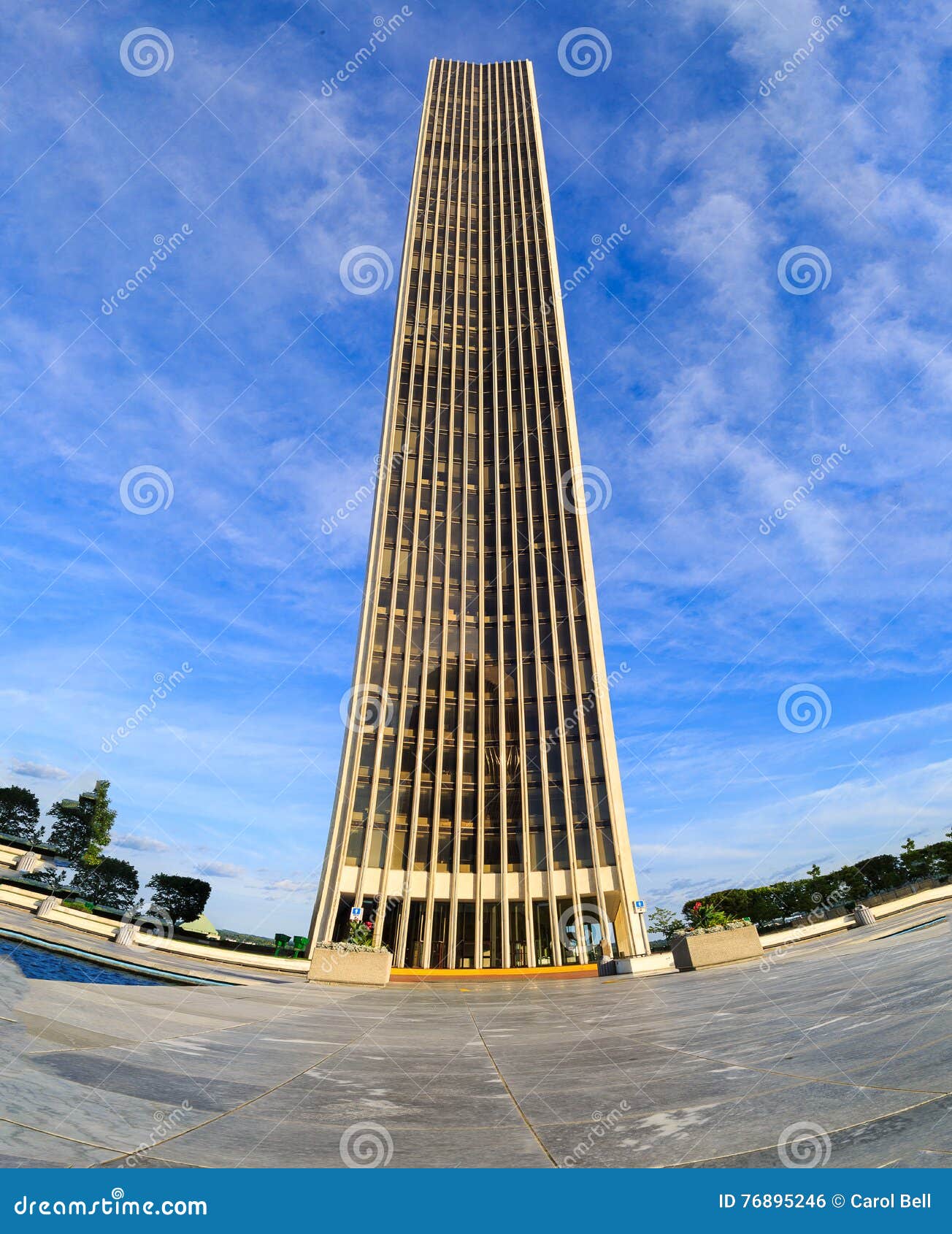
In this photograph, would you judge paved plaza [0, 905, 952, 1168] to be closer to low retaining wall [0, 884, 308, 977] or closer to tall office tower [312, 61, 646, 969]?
low retaining wall [0, 884, 308, 977]

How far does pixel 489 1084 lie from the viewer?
18.5 feet

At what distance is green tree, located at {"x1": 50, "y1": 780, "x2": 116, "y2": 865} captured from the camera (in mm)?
57281

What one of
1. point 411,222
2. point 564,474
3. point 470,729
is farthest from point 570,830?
point 411,222

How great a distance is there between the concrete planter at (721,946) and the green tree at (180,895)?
8490 centimetres

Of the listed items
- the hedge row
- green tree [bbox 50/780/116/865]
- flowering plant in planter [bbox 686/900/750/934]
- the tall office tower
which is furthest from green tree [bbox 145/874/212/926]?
flowering plant in planter [bbox 686/900/750/934]

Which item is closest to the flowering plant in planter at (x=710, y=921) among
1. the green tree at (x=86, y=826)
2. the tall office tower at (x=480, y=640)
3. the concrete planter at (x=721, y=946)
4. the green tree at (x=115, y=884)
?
the concrete planter at (x=721, y=946)

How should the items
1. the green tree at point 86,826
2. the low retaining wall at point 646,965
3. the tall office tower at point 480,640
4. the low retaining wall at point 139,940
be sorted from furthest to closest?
the green tree at point 86,826 → the tall office tower at point 480,640 → the low retaining wall at point 646,965 → the low retaining wall at point 139,940

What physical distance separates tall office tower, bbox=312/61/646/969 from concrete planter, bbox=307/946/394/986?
258 inches

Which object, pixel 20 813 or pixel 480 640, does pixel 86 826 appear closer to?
pixel 20 813

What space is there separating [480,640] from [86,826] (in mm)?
52509

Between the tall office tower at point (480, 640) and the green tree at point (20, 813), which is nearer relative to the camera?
the tall office tower at point (480, 640)

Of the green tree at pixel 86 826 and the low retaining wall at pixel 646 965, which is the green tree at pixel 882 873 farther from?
the green tree at pixel 86 826

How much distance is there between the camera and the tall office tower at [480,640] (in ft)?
137
